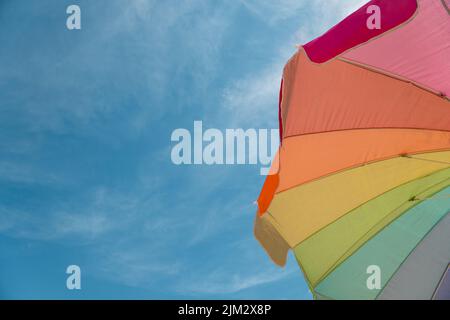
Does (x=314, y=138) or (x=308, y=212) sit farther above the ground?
(x=314, y=138)

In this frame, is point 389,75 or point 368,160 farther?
point 368,160

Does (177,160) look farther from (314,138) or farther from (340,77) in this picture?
(340,77)

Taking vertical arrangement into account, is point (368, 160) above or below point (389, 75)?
below

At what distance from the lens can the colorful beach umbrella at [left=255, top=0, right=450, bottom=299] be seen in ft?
15.2

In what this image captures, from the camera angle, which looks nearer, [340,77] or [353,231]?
[340,77]

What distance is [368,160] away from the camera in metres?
4.99

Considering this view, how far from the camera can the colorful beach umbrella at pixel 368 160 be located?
464cm

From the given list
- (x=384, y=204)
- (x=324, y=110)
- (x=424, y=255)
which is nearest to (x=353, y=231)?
(x=384, y=204)
